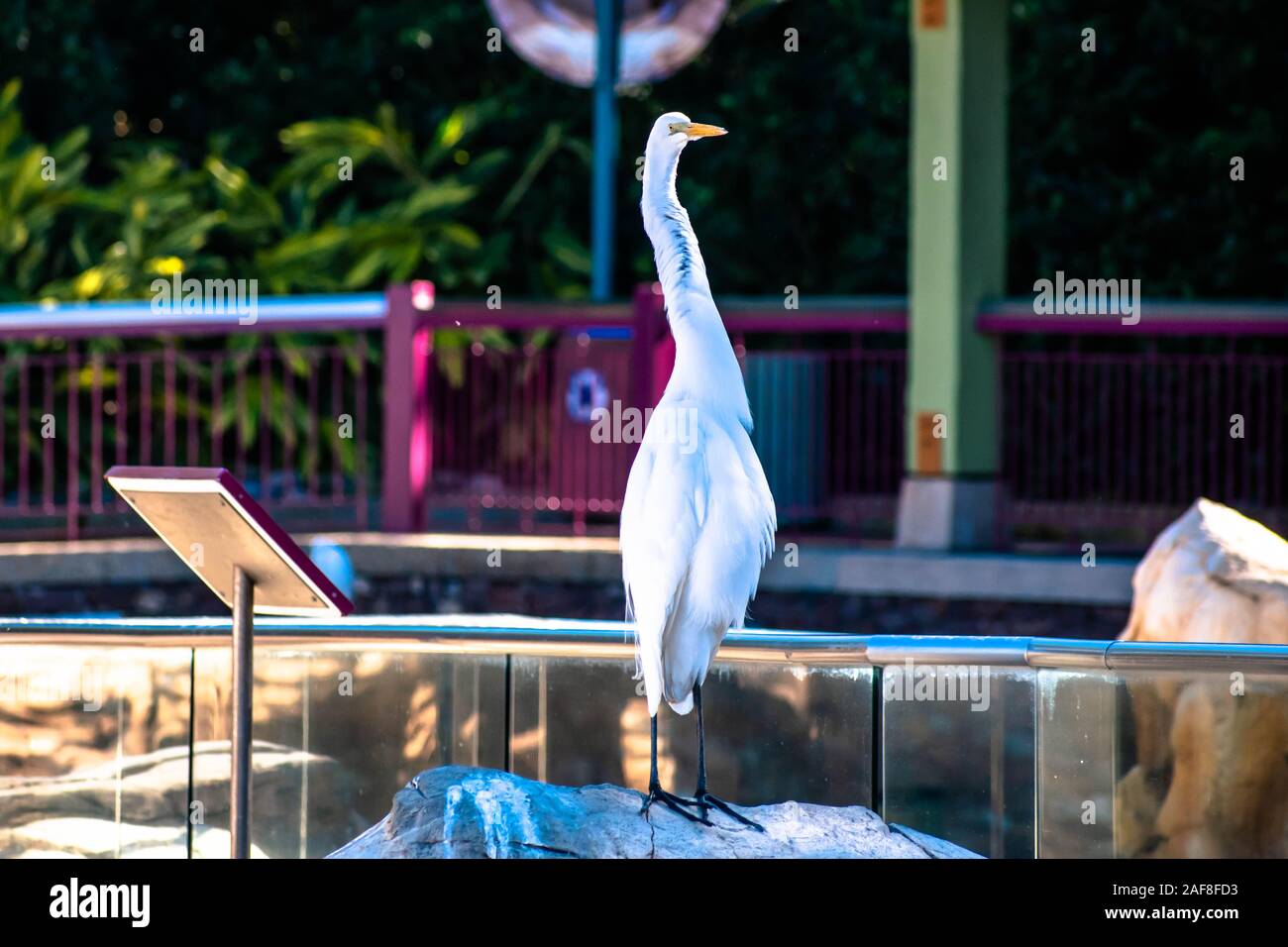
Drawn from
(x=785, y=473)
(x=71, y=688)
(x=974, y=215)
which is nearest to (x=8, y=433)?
(x=785, y=473)

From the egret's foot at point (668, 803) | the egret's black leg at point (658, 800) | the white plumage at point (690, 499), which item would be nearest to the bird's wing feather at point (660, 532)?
the white plumage at point (690, 499)

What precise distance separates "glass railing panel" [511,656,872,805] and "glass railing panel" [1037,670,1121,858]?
0.47 m

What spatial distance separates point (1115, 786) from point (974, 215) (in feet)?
21.6

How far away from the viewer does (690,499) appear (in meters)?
4.13

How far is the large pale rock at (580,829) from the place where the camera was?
3982 mm

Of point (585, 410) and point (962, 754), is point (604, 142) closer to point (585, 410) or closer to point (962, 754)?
point (585, 410)

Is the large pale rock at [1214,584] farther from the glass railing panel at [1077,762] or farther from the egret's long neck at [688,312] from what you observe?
the egret's long neck at [688,312]

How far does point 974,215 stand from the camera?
423 inches


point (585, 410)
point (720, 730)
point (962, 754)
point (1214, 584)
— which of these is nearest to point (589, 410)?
point (585, 410)

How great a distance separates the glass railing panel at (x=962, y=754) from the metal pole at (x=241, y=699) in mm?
1702

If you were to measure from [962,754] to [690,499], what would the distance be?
1159 millimetres

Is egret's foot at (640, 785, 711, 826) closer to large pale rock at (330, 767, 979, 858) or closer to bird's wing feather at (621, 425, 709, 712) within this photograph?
large pale rock at (330, 767, 979, 858)

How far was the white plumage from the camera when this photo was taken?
415cm
